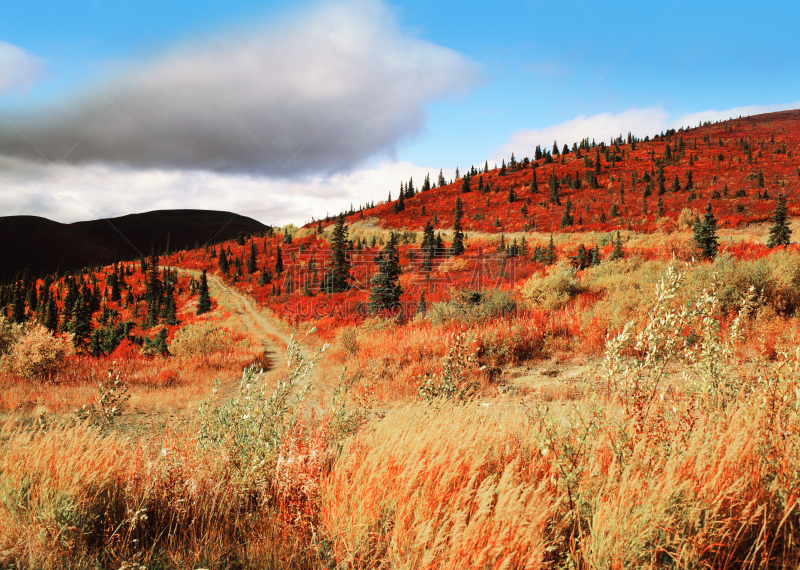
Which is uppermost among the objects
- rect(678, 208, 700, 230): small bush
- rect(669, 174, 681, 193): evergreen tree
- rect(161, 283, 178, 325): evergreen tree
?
rect(669, 174, 681, 193): evergreen tree

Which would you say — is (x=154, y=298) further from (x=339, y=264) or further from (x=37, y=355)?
(x=37, y=355)

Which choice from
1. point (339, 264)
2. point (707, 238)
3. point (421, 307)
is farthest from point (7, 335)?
point (707, 238)

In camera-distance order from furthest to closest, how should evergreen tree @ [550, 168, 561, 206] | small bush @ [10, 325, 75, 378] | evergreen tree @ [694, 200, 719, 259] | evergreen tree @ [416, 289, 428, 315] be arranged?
evergreen tree @ [550, 168, 561, 206]
evergreen tree @ [694, 200, 719, 259]
evergreen tree @ [416, 289, 428, 315]
small bush @ [10, 325, 75, 378]

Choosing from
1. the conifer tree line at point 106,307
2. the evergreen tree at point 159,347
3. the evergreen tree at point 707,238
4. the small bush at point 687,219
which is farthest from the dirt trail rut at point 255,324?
the small bush at point 687,219

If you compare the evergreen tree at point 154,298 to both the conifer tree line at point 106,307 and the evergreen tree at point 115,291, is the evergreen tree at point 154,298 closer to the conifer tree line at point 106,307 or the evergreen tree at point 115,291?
the conifer tree line at point 106,307

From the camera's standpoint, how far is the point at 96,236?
156125 mm

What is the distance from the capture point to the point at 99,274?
232 ft

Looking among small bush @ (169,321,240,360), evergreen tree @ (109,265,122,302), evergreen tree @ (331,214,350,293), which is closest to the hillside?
evergreen tree @ (331,214,350,293)

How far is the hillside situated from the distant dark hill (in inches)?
2986

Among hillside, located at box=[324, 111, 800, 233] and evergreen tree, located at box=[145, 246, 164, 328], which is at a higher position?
hillside, located at box=[324, 111, 800, 233]

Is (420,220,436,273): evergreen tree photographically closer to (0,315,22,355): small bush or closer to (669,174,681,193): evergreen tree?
(0,315,22,355): small bush

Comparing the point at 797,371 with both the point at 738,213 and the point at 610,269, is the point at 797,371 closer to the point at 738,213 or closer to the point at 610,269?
the point at 610,269

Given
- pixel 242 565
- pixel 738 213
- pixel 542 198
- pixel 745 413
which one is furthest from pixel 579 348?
pixel 542 198

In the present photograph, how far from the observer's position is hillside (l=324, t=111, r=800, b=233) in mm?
38719
